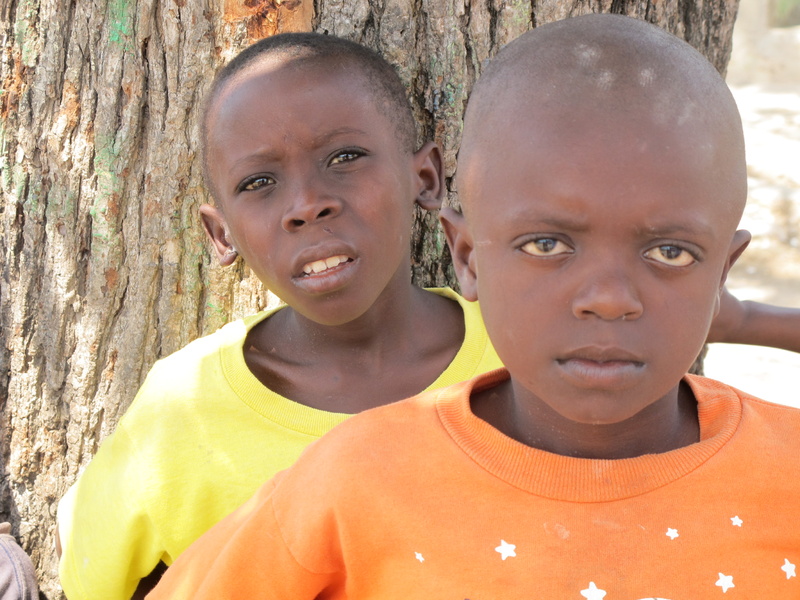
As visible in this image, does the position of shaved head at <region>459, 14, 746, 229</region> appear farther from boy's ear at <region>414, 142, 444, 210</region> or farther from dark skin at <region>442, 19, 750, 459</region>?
boy's ear at <region>414, 142, 444, 210</region>

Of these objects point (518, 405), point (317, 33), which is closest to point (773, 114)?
point (317, 33)

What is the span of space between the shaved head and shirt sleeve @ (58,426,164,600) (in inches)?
42.8

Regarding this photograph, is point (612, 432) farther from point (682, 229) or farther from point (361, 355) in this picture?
point (361, 355)

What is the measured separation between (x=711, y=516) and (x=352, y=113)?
1.17 meters

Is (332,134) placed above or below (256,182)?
above

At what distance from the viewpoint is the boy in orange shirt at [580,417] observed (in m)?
1.18

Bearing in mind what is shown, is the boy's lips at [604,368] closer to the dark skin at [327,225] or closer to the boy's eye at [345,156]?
the dark skin at [327,225]

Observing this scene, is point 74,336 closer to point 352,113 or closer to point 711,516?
point 352,113

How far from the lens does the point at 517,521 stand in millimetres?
1247

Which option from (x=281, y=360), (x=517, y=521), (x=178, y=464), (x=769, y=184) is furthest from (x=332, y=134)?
(x=769, y=184)

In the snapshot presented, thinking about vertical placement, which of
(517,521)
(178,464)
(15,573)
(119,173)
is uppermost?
(119,173)

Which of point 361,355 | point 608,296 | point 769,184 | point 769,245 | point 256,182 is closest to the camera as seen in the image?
point 608,296

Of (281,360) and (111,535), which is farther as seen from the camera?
(281,360)

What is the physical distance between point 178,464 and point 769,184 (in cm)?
668
